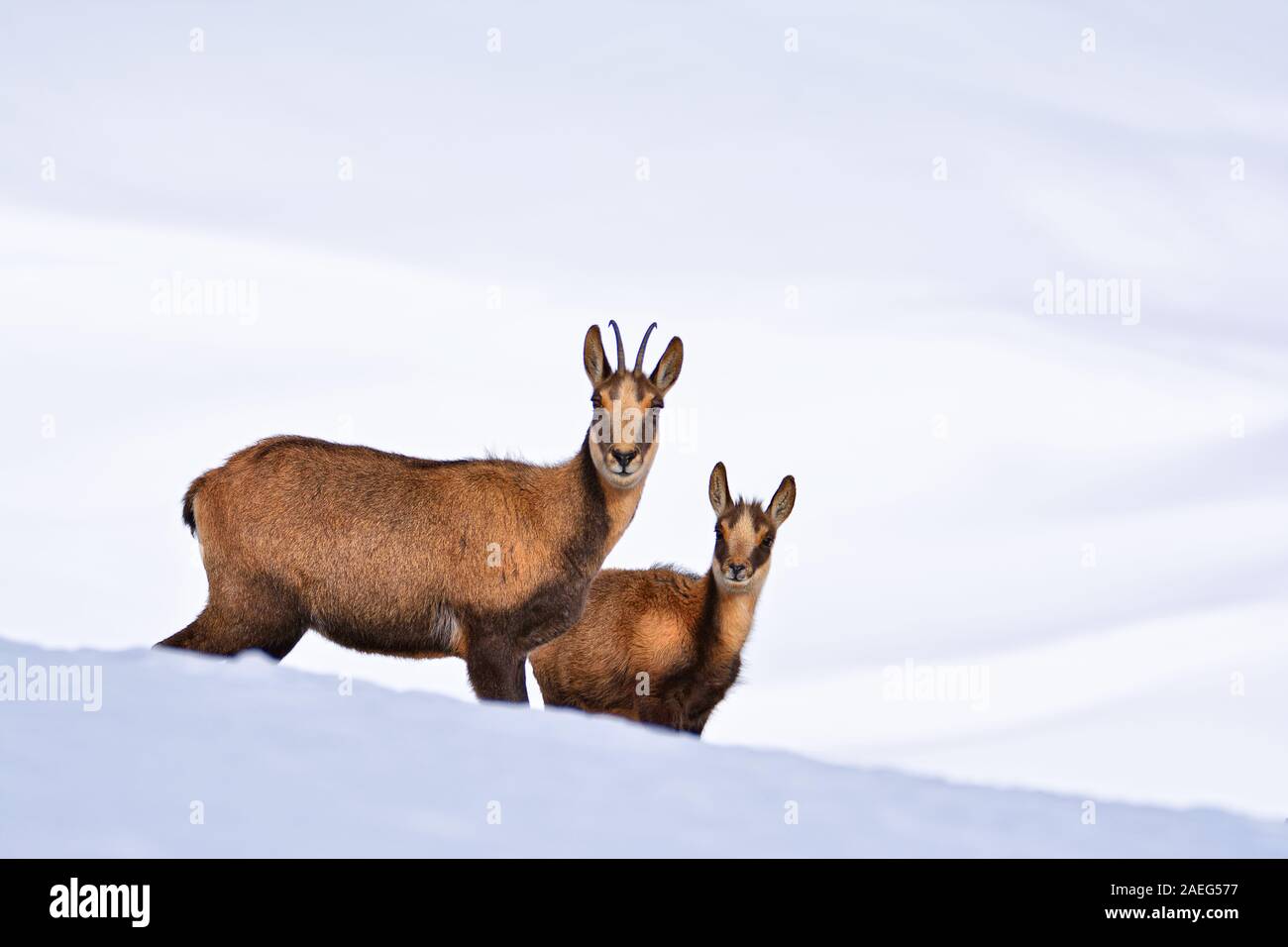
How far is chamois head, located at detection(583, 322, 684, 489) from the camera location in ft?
38.7

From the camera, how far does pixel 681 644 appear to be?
45.3ft

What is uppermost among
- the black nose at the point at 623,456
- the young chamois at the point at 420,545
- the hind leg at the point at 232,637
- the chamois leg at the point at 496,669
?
the black nose at the point at 623,456

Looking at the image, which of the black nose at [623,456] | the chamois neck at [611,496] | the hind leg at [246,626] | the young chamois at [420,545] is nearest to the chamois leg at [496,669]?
the young chamois at [420,545]

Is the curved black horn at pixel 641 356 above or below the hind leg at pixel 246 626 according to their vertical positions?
above

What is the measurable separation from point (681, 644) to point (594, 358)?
2.99 m

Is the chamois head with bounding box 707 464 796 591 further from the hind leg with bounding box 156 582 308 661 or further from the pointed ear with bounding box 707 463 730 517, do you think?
the hind leg with bounding box 156 582 308 661

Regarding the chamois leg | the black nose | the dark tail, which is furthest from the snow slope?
the black nose

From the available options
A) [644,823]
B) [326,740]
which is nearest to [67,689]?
[326,740]

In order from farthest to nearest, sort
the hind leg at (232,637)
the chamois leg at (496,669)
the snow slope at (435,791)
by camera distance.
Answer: the hind leg at (232,637) < the chamois leg at (496,669) < the snow slope at (435,791)

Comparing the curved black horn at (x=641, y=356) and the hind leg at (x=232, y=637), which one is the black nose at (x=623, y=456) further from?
the hind leg at (x=232, y=637)

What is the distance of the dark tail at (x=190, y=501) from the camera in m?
12.2

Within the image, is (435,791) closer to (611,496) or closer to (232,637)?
(232,637)
